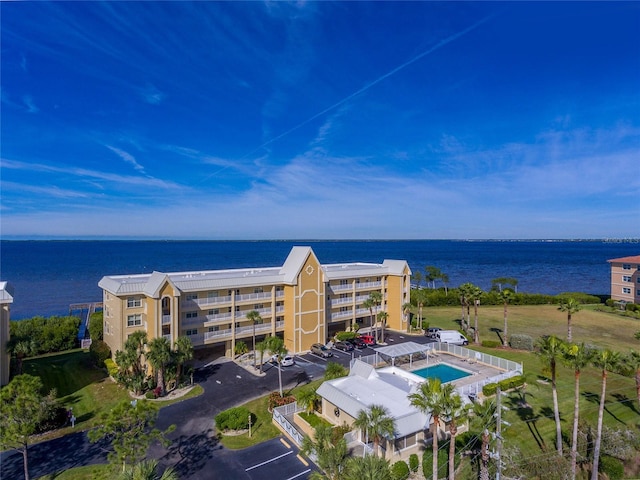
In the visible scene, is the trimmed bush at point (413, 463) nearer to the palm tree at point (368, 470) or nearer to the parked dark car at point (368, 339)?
the palm tree at point (368, 470)

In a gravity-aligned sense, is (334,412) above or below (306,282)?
below

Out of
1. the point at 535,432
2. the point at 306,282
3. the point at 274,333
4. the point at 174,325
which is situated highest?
the point at 306,282

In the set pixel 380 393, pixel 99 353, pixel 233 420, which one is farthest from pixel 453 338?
pixel 99 353

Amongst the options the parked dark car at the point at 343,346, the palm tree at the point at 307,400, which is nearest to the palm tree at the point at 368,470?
the palm tree at the point at 307,400

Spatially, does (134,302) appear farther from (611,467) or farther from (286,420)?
(611,467)

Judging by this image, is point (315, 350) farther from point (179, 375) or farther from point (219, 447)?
point (219, 447)

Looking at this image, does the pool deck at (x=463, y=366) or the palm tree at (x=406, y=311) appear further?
the palm tree at (x=406, y=311)

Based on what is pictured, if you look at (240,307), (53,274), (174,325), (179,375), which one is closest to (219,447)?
(179,375)
